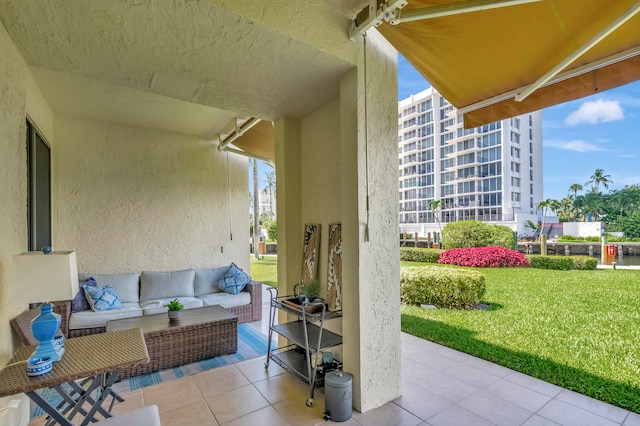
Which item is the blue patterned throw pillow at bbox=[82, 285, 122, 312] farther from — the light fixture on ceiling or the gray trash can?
the gray trash can

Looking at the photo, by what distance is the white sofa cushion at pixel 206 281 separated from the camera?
5802mm

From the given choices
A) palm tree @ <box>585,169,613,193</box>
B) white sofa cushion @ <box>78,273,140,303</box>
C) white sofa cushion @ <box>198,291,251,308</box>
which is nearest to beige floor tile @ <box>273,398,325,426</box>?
white sofa cushion @ <box>198,291,251,308</box>

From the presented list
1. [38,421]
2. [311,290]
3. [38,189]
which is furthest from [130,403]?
[38,189]

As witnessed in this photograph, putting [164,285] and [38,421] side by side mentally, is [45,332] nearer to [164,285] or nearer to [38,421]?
[38,421]

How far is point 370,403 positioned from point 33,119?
4791 mm

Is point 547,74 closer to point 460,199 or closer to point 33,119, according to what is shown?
point 33,119

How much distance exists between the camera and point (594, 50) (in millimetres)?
2158

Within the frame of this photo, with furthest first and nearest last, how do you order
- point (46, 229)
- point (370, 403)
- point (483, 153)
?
1. point (483, 153)
2. point (46, 229)
3. point (370, 403)

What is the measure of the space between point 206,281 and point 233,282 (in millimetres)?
628

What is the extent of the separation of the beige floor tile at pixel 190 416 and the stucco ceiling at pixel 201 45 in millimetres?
3067

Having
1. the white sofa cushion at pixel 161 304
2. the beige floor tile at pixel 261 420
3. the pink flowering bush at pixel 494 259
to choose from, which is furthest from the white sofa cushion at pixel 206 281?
the pink flowering bush at pixel 494 259

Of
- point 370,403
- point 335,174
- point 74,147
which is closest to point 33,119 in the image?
point 74,147

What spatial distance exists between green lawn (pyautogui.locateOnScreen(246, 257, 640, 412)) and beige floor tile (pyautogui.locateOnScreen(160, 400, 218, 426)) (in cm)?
321

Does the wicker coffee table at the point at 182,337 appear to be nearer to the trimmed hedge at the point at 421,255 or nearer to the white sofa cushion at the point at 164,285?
the white sofa cushion at the point at 164,285
